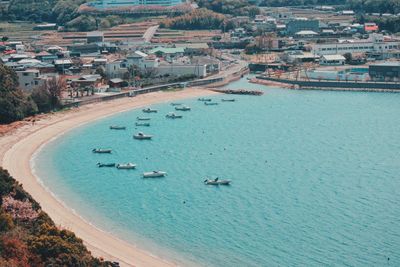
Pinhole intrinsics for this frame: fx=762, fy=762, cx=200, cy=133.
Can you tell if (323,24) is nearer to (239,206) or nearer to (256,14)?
(256,14)

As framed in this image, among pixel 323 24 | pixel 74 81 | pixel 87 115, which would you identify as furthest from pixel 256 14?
pixel 87 115

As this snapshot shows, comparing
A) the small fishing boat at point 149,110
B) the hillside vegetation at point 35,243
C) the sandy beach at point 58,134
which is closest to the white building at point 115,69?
the sandy beach at point 58,134

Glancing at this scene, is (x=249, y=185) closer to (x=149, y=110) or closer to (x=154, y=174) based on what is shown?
(x=154, y=174)

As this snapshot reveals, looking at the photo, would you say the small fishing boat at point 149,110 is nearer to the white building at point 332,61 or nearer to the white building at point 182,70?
the white building at point 182,70

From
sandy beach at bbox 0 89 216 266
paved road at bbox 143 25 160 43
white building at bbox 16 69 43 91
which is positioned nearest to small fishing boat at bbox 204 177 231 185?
sandy beach at bbox 0 89 216 266

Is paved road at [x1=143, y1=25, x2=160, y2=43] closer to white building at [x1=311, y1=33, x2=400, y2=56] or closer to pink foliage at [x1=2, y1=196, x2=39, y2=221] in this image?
white building at [x1=311, y1=33, x2=400, y2=56]
